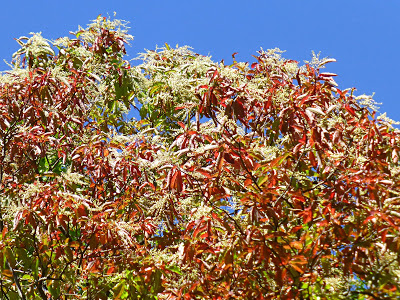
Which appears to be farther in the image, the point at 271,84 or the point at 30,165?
the point at 30,165

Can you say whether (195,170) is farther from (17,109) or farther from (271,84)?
(17,109)

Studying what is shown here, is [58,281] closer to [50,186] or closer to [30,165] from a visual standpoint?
[50,186]

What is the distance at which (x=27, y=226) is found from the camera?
4035 mm

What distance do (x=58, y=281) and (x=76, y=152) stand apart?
1060 mm

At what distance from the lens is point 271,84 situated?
4.04 metres

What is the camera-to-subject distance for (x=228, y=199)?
3.40 m

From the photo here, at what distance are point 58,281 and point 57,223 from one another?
1.88 ft

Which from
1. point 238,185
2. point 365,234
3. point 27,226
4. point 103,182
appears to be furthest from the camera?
point 103,182

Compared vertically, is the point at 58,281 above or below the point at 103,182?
below

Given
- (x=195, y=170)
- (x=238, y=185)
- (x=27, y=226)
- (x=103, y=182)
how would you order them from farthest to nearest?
(x=103, y=182), (x=27, y=226), (x=238, y=185), (x=195, y=170)

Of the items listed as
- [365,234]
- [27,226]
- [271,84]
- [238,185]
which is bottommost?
[27,226]

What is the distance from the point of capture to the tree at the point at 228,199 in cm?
283

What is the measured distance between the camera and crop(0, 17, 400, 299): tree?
9.30 feet

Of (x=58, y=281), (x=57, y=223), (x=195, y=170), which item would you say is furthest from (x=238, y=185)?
(x=58, y=281)
